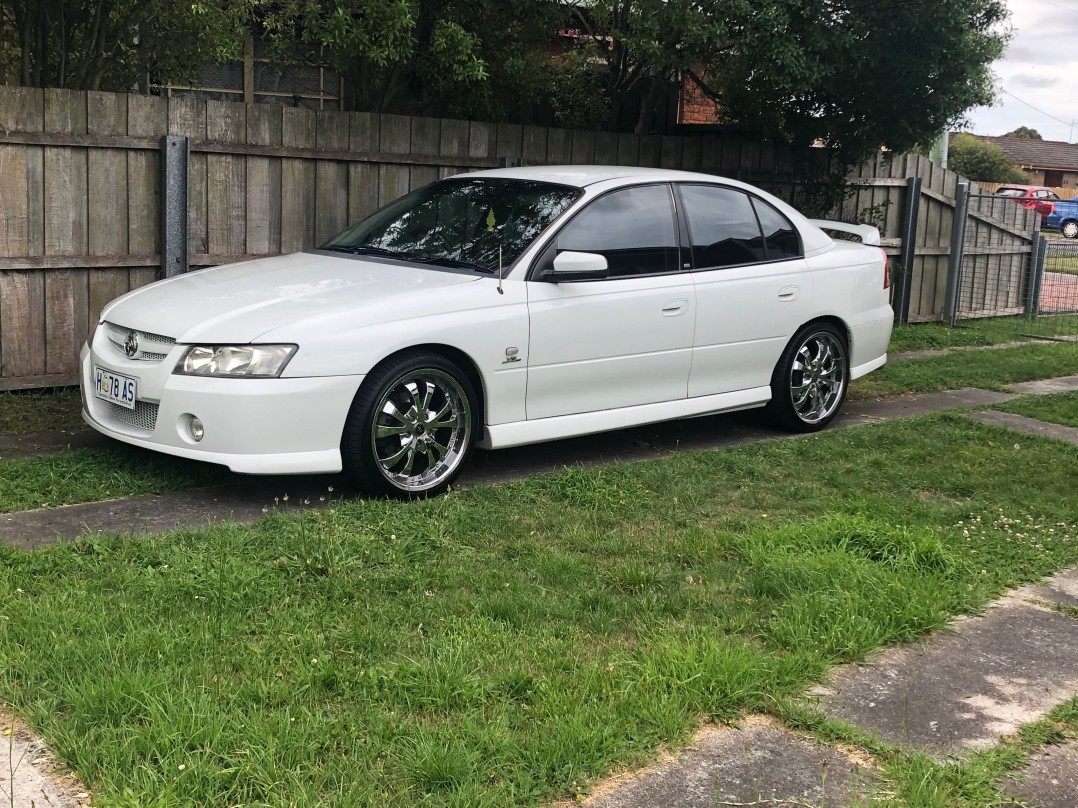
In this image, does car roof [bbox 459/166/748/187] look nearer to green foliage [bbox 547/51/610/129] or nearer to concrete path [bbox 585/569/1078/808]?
concrete path [bbox 585/569/1078/808]

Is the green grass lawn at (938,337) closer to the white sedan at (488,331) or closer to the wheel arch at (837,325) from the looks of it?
the wheel arch at (837,325)

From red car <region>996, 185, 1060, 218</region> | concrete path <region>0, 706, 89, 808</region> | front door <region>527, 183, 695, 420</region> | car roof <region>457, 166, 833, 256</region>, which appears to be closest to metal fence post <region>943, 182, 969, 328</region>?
car roof <region>457, 166, 833, 256</region>

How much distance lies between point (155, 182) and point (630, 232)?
3.38 m

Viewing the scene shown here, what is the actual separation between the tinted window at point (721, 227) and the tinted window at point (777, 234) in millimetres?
78

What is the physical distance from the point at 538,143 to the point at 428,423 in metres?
4.73

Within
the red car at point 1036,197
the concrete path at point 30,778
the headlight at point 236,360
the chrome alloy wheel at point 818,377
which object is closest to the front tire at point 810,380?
the chrome alloy wheel at point 818,377

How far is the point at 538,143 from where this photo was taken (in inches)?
395

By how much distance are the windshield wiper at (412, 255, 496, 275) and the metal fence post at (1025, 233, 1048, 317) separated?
10359mm

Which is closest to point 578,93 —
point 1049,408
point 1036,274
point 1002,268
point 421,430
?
point 1049,408

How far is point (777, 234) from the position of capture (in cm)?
764

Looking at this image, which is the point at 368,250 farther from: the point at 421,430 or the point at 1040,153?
the point at 1040,153

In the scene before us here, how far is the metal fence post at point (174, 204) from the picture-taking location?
26.5 feet

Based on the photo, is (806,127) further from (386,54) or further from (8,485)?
(8,485)

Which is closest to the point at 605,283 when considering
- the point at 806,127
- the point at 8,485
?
the point at 8,485
